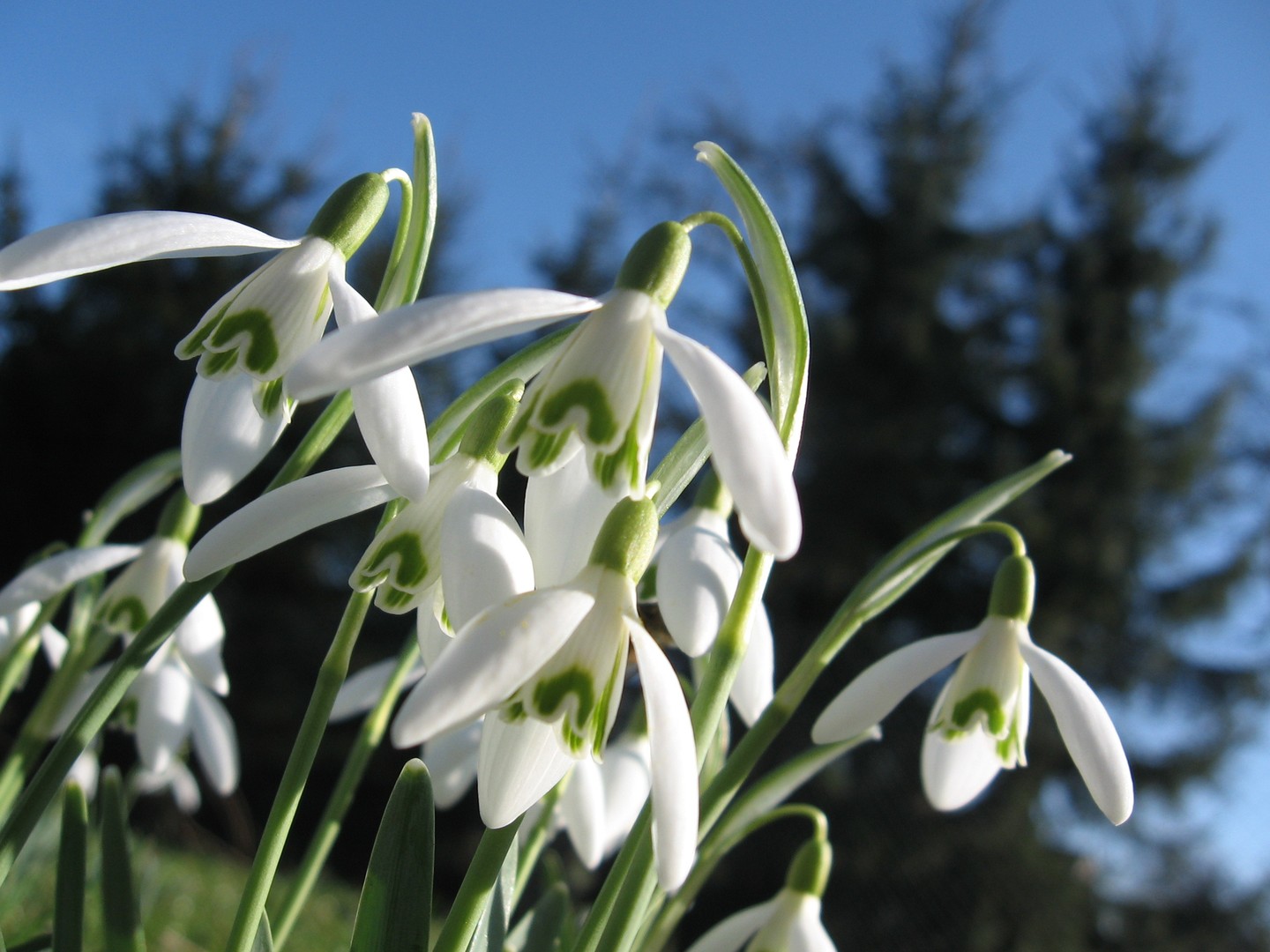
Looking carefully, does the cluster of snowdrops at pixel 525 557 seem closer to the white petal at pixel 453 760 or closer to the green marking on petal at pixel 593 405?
the green marking on petal at pixel 593 405

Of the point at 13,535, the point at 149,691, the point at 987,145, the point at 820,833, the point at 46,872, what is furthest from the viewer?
the point at 987,145

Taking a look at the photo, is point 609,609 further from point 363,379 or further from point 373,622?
point 373,622

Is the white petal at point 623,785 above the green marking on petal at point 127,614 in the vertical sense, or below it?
below

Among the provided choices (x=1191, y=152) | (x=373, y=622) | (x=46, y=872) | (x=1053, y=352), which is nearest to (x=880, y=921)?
(x=373, y=622)

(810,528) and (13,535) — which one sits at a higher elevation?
(13,535)

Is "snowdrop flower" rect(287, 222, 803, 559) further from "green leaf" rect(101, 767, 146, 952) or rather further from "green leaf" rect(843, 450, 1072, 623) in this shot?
"green leaf" rect(101, 767, 146, 952)

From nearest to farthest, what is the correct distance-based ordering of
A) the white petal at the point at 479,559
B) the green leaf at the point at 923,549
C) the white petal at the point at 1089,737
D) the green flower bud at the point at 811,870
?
1. the white petal at the point at 479,559
2. the white petal at the point at 1089,737
3. the green leaf at the point at 923,549
4. the green flower bud at the point at 811,870

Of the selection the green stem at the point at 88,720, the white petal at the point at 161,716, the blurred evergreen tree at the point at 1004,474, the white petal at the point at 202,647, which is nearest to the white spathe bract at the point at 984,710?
the green stem at the point at 88,720

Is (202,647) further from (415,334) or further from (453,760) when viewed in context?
(415,334)
